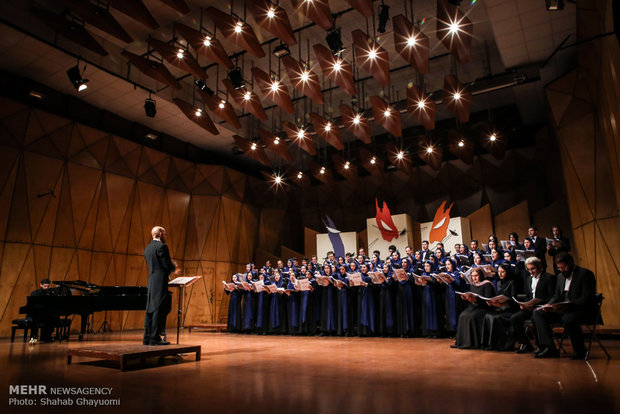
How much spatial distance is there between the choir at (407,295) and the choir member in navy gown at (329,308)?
0.07ft

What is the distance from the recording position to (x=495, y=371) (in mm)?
3527

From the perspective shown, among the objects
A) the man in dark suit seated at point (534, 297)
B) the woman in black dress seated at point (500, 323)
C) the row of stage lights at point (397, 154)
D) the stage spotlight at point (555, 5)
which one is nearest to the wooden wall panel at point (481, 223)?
the row of stage lights at point (397, 154)

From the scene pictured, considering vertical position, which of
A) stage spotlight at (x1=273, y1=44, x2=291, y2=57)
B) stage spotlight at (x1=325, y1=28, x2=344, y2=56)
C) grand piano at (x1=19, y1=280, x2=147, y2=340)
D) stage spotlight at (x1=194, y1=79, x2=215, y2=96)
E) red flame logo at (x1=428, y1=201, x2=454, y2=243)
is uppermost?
stage spotlight at (x1=273, y1=44, x2=291, y2=57)

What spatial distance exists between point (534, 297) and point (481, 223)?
25.2 feet

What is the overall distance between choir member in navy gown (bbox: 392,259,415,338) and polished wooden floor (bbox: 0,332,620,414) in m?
2.88

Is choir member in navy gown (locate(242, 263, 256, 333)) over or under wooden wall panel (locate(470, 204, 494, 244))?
under

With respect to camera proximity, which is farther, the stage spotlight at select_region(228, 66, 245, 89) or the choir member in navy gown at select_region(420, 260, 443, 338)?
the stage spotlight at select_region(228, 66, 245, 89)

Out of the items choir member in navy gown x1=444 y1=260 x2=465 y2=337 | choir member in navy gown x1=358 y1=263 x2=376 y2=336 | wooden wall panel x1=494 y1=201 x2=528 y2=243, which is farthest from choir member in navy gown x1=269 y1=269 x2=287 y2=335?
wooden wall panel x1=494 y1=201 x2=528 y2=243

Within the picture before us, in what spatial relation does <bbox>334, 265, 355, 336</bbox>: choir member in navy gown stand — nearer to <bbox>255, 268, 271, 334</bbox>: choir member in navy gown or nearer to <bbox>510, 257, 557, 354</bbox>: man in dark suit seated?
<bbox>255, 268, 271, 334</bbox>: choir member in navy gown

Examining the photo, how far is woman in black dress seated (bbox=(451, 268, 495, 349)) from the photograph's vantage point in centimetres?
546

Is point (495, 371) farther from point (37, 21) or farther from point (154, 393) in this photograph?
point (37, 21)

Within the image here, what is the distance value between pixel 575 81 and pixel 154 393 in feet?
31.7

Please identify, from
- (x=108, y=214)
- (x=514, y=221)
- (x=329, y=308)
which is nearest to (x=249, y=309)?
(x=329, y=308)

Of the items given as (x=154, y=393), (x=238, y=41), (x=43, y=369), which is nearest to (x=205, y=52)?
(x=238, y=41)
